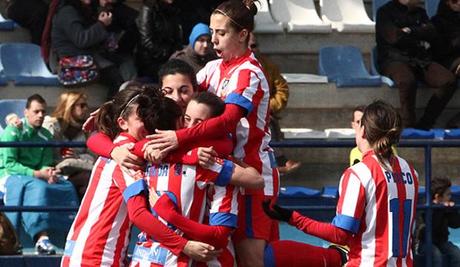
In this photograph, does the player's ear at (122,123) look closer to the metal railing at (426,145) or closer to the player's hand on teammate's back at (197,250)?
the player's hand on teammate's back at (197,250)

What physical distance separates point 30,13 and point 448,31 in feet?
11.7

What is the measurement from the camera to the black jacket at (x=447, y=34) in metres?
12.4

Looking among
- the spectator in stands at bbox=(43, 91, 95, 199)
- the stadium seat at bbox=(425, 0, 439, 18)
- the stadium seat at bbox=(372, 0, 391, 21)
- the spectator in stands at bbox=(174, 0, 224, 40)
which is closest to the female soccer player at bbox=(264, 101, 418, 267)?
the spectator in stands at bbox=(43, 91, 95, 199)

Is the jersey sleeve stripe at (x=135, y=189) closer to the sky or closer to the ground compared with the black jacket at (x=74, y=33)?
closer to the ground

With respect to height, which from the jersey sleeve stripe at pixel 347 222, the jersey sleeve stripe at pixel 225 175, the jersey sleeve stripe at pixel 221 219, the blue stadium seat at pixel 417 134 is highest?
the jersey sleeve stripe at pixel 225 175

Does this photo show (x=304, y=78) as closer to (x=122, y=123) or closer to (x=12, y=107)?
(x=12, y=107)

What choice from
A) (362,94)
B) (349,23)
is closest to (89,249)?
(362,94)

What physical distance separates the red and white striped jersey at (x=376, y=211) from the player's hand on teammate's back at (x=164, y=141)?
2.70 feet

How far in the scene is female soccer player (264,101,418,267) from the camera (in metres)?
6.46

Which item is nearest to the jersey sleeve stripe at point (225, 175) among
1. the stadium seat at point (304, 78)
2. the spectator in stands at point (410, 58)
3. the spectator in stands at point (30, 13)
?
the spectator in stands at point (410, 58)

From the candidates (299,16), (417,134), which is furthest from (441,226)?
(299,16)

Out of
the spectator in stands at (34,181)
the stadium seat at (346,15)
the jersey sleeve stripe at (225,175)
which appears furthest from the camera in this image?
the stadium seat at (346,15)

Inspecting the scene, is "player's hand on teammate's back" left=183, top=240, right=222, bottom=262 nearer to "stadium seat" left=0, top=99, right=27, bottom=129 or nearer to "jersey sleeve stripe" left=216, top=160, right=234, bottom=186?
"jersey sleeve stripe" left=216, top=160, right=234, bottom=186

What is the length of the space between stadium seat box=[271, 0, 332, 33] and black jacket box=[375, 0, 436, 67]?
73cm
